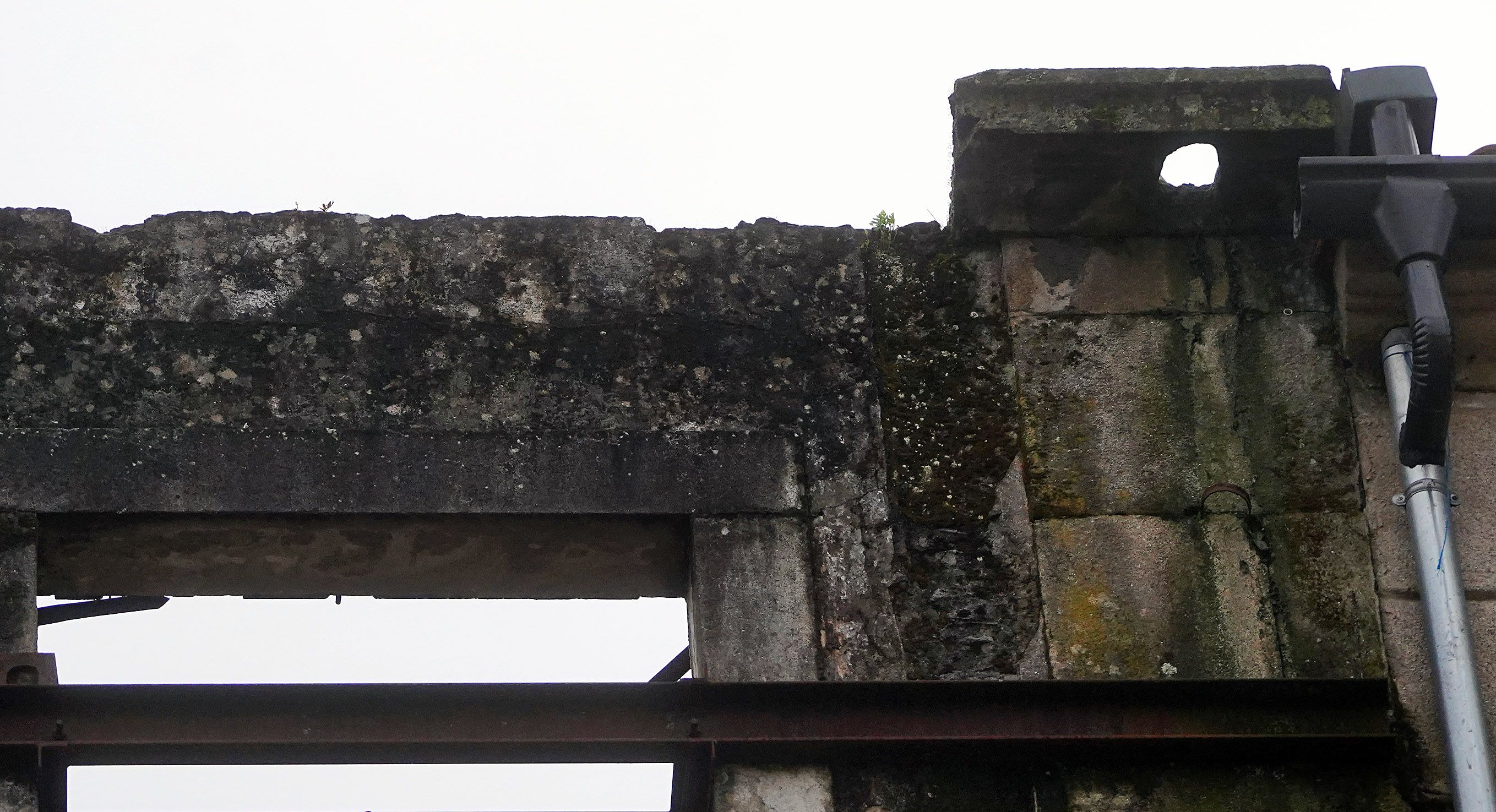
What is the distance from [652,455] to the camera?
15.2ft

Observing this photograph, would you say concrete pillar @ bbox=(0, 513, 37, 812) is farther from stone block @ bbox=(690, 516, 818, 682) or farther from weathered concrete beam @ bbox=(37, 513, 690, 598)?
stone block @ bbox=(690, 516, 818, 682)

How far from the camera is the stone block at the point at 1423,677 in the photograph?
4301 mm

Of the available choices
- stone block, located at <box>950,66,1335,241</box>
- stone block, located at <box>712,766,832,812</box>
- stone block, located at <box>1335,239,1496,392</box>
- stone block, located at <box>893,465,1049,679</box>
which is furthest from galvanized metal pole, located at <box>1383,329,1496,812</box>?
stone block, located at <box>712,766,832,812</box>

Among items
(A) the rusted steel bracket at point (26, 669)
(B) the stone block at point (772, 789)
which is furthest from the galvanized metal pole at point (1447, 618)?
(A) the rusted steel bracket at point (26, 669)

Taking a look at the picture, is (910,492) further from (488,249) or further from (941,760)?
(488,249)

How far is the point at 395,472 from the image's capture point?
4531 mm

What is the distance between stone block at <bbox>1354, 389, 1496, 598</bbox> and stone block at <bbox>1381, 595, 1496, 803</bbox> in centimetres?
5

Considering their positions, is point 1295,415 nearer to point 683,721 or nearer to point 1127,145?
point 1127,145

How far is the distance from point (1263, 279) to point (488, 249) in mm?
1872

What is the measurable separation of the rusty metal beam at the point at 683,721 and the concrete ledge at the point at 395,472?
47cm

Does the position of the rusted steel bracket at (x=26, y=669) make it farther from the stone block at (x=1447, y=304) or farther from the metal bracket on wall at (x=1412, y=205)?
the stone block at (x=1447, y=304)

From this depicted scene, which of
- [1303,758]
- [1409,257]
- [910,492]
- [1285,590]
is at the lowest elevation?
[1303,758]

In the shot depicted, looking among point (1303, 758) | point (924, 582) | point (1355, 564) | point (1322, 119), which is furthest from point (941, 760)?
point (1322, 119)

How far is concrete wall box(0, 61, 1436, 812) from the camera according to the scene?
4449 mm
